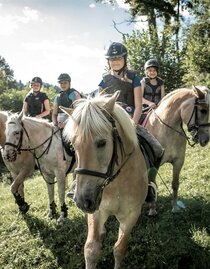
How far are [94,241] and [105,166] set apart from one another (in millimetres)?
1191

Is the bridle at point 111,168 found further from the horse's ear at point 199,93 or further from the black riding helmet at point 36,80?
the black riding helmet at point 36,80

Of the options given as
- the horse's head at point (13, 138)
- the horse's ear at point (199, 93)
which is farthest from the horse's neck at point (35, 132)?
the horse's ear at point (199, 93)

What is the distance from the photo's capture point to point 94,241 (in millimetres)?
3900

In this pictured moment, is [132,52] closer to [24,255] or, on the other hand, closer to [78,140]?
[24,255]

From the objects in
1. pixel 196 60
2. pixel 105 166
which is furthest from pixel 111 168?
pixel 196 60

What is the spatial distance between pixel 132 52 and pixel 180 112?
16540mm

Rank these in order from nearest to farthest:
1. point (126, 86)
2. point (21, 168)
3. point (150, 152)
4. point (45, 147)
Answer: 1. point (150, 152)
2. point (126, 86)
3. point (45, 147)
4. point (21, 168)

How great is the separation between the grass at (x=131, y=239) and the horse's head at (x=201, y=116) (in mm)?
1446

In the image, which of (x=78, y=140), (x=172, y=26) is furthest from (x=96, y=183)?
(x=172, y=26)

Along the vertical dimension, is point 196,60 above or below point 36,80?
below

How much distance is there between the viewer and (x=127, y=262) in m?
5.05

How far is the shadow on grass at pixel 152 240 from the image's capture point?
16.3 feet

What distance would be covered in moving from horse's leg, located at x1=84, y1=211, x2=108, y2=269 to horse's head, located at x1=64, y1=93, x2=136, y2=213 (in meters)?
0.86

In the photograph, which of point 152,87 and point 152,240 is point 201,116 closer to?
point 152,240
